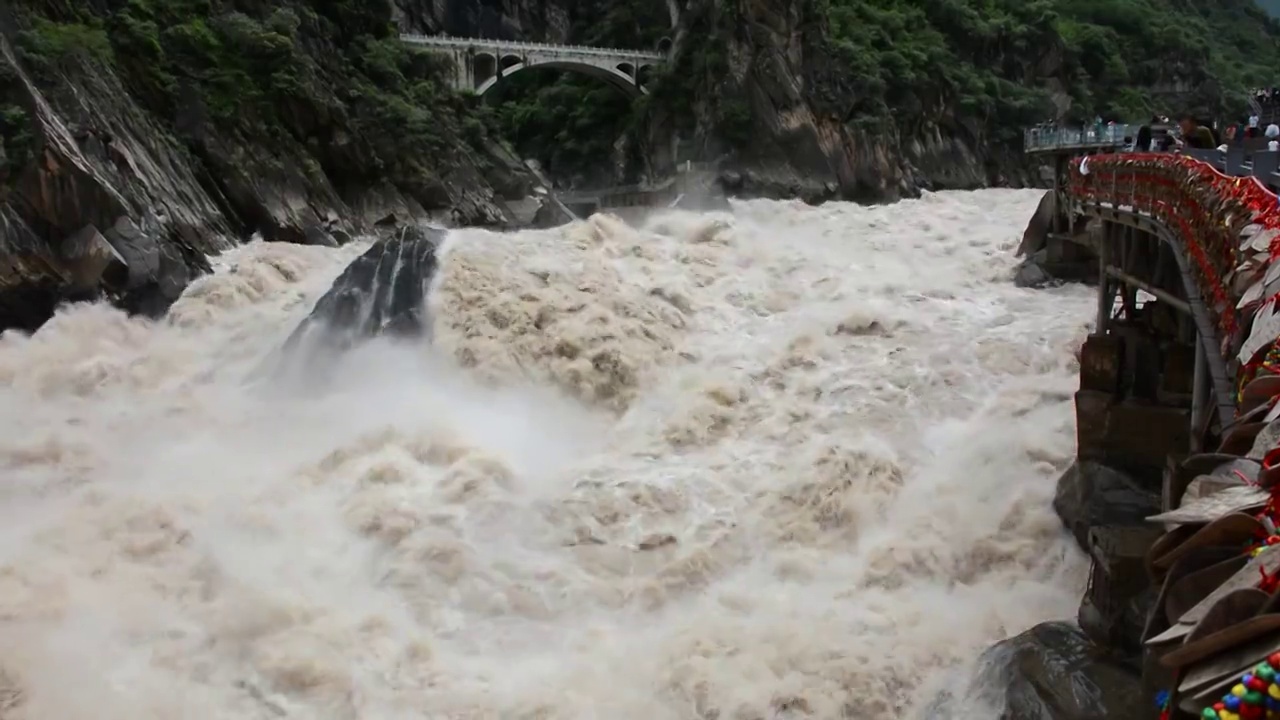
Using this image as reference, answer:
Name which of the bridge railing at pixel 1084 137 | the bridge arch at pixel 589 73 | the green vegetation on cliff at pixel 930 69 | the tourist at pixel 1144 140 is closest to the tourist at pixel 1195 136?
the tourist at pixel 1144 140

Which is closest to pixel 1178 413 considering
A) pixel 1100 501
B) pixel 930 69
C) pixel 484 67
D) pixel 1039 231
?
pixel 1100 501

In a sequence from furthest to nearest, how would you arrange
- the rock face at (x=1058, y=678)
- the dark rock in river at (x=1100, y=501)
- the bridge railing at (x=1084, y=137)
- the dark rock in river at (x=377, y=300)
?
the bridge railing at (x=1084, y=137) < the dark rock in river at (x=377, y=300) < the dark rock in river at (x=1100, y=501) < the rock face at (x=1058, y=678)

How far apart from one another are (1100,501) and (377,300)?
11.8 metres

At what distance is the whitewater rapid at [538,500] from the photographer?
27.9ft

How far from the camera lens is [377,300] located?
16234 mm

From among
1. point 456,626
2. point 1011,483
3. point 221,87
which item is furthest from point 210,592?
point 221,87

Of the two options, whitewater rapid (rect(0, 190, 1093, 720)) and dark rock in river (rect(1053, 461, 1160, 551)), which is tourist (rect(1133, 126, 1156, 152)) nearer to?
whitewater rapid (rect(0, 190, 1093, 720))

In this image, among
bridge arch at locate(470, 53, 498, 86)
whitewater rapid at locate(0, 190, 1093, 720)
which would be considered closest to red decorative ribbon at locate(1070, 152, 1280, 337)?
whitewater rapid at locate(0, 190, 1093, 720)

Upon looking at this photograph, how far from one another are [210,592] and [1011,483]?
915cm

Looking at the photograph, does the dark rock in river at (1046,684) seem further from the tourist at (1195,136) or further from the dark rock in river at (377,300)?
the dark rock in river at (377,300)

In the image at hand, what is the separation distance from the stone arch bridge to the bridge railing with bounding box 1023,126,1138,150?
2606cm

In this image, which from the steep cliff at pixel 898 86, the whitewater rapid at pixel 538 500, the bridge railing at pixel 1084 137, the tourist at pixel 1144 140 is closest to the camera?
the whitewater rapid at pixel 538 500

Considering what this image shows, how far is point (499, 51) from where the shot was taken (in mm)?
46438

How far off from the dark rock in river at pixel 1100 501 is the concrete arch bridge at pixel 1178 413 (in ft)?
0.06
